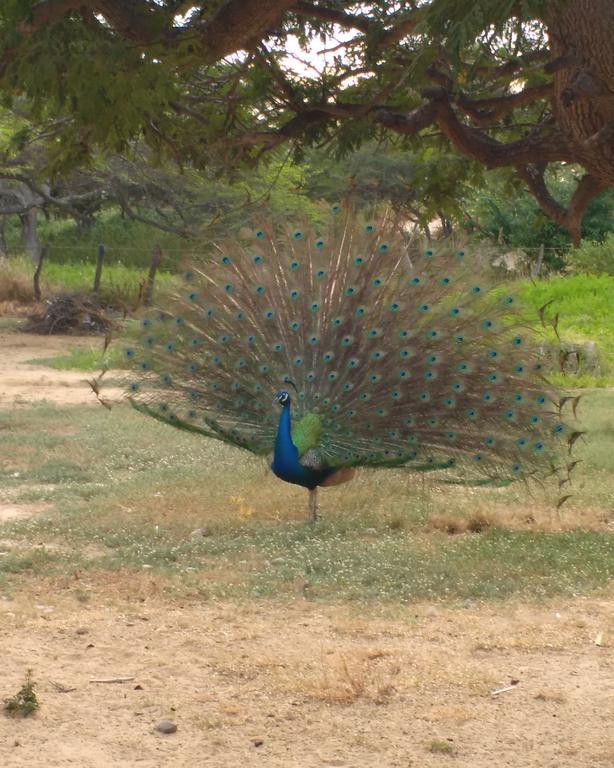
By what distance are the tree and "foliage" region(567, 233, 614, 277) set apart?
18.0m

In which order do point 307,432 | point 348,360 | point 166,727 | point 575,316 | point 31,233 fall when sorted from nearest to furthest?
point 166,727, point 307,432, point 348,360, point 575,316, point 31,233

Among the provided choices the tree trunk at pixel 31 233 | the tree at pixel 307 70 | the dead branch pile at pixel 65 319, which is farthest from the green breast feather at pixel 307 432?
the tree trunk at pixel 31 233

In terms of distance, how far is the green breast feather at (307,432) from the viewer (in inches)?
322

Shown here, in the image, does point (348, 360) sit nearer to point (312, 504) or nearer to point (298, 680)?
point (312, 504)

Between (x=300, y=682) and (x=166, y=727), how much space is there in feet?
2.32

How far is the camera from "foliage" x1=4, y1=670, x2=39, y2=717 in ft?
15.1

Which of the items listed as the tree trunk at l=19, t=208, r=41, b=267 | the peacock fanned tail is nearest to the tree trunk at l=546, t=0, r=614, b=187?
the peacock fanned tail

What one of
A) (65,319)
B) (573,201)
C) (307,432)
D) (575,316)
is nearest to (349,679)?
Result: (573,201)

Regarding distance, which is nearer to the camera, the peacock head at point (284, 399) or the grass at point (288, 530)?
the grass at point (288, 530)

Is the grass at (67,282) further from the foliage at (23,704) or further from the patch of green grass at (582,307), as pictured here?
the foliage at (23,704)

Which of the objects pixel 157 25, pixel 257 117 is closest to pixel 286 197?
pixel 257 117

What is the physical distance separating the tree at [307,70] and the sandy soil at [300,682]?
2042mm

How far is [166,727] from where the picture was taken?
453cm

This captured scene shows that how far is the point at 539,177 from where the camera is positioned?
6410 millimetres
